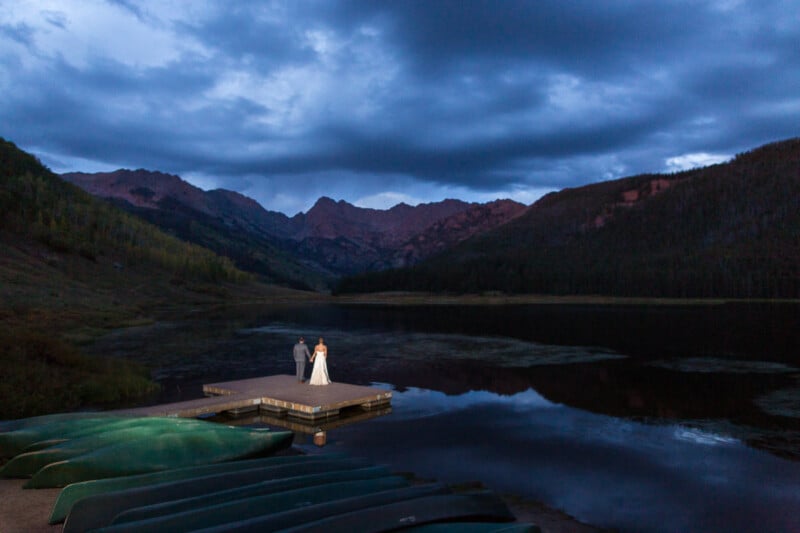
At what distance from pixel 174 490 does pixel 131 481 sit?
4.21 feet

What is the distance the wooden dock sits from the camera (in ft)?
65.8

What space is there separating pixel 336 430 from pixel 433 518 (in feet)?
37.7

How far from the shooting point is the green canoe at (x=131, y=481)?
1006 centimetres

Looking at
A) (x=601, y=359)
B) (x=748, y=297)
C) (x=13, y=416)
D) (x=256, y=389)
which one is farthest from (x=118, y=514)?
(x=748, y=297)

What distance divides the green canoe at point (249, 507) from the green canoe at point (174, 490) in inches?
29.7

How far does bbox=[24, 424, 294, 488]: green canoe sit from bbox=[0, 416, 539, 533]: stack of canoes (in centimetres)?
2

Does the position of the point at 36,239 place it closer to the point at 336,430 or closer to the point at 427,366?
the point at 427,366

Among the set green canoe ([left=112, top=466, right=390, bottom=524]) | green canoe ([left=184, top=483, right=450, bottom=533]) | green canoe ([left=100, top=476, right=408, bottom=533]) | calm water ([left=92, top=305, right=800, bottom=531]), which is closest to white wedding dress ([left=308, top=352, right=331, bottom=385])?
calm water ([left=92, top=305, right=800, bottom=531])

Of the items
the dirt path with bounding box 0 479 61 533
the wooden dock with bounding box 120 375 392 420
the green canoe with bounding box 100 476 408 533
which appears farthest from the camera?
the wooden dock with bounding box 120 375 392 420

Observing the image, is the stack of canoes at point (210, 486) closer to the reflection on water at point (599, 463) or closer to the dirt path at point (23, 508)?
the dirt path at point (23, 508)

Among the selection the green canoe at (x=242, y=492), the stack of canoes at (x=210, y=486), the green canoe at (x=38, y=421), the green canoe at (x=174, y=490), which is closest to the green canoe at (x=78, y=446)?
the stack of canoes at (x=210, y=486)

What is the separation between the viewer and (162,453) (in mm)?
13383

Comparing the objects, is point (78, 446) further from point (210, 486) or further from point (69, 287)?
point (69, 287)

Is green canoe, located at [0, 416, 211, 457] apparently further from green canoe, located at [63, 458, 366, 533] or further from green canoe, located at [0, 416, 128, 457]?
green canoe, located at [63, 458, 366, 533]
